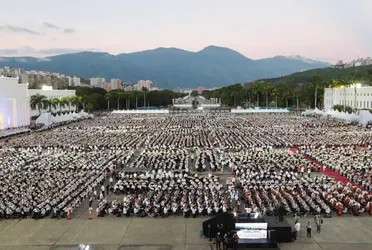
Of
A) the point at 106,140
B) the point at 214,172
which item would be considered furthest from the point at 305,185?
the point at 106,140

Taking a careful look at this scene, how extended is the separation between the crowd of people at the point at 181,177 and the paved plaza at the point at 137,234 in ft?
3.51

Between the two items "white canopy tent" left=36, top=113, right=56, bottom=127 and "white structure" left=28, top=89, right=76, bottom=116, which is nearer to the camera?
"white canopy tent" left=36, top=113, right=56, bottom=127

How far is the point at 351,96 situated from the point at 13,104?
87.6 m

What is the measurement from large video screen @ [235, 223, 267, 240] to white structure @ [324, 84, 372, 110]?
283 ft

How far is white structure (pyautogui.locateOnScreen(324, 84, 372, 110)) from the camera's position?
94.4 m

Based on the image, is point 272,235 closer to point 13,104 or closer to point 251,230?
point 251,230

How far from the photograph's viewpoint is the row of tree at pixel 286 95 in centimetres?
12240

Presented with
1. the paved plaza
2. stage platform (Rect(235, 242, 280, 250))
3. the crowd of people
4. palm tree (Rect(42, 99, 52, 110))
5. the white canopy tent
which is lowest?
the paved plaza

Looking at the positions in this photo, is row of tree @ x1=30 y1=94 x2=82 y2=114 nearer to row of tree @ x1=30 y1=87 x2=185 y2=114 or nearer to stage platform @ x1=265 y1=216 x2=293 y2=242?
row of tree @ x1=30 y1=87 x2=185 y2=114

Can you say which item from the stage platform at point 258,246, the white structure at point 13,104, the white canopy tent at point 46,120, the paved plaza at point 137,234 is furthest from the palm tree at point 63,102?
the stage platform at point 258,246

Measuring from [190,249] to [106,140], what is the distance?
40.3 m

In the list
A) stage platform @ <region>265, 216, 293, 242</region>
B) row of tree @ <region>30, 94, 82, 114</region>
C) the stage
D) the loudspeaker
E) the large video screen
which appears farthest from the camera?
row of tree @ <region>30, 94, 82, 114</region>

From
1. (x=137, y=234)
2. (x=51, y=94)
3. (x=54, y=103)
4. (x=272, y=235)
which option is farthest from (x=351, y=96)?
(x=137, y=234)

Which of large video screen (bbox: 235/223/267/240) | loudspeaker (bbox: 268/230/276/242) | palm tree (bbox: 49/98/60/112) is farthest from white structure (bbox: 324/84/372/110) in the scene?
large video screen (bbox: 235/223/267/240)
